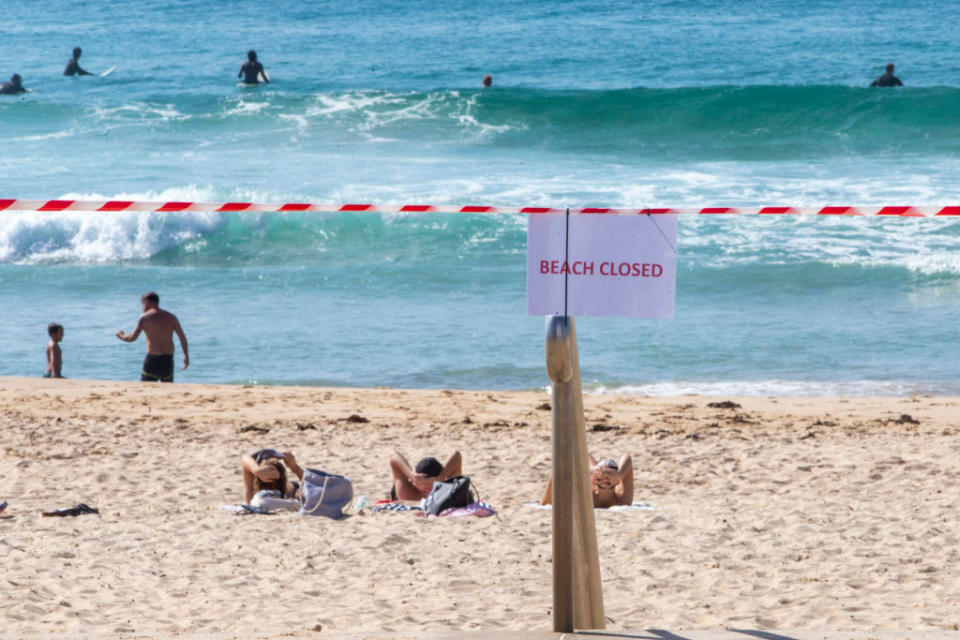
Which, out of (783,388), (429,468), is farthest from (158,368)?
(783,388)

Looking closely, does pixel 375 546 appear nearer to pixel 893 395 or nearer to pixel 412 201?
pixel 893 395

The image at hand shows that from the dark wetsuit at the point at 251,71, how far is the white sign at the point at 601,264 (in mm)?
29619

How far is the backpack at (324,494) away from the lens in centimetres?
707

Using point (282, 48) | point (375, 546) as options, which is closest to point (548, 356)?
point (375, 546)

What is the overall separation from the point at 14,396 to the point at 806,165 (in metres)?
18.0

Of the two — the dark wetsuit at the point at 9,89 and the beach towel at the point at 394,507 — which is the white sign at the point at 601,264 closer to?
the beach towel at the point at 394,507

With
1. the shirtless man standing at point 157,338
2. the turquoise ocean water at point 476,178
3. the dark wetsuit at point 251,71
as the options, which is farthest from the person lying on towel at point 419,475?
the dark wetsuit at point 251,71

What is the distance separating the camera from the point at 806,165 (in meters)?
25.0

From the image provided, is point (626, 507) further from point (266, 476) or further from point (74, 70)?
point (74, 70)

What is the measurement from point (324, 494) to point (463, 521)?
79 centimetres

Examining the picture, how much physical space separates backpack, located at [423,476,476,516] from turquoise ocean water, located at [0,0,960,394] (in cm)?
462

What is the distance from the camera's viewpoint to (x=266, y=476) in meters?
7.49

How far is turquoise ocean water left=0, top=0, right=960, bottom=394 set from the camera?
13.1m

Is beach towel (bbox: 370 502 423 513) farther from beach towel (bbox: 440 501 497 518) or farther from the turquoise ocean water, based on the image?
the turquoise ocean water
